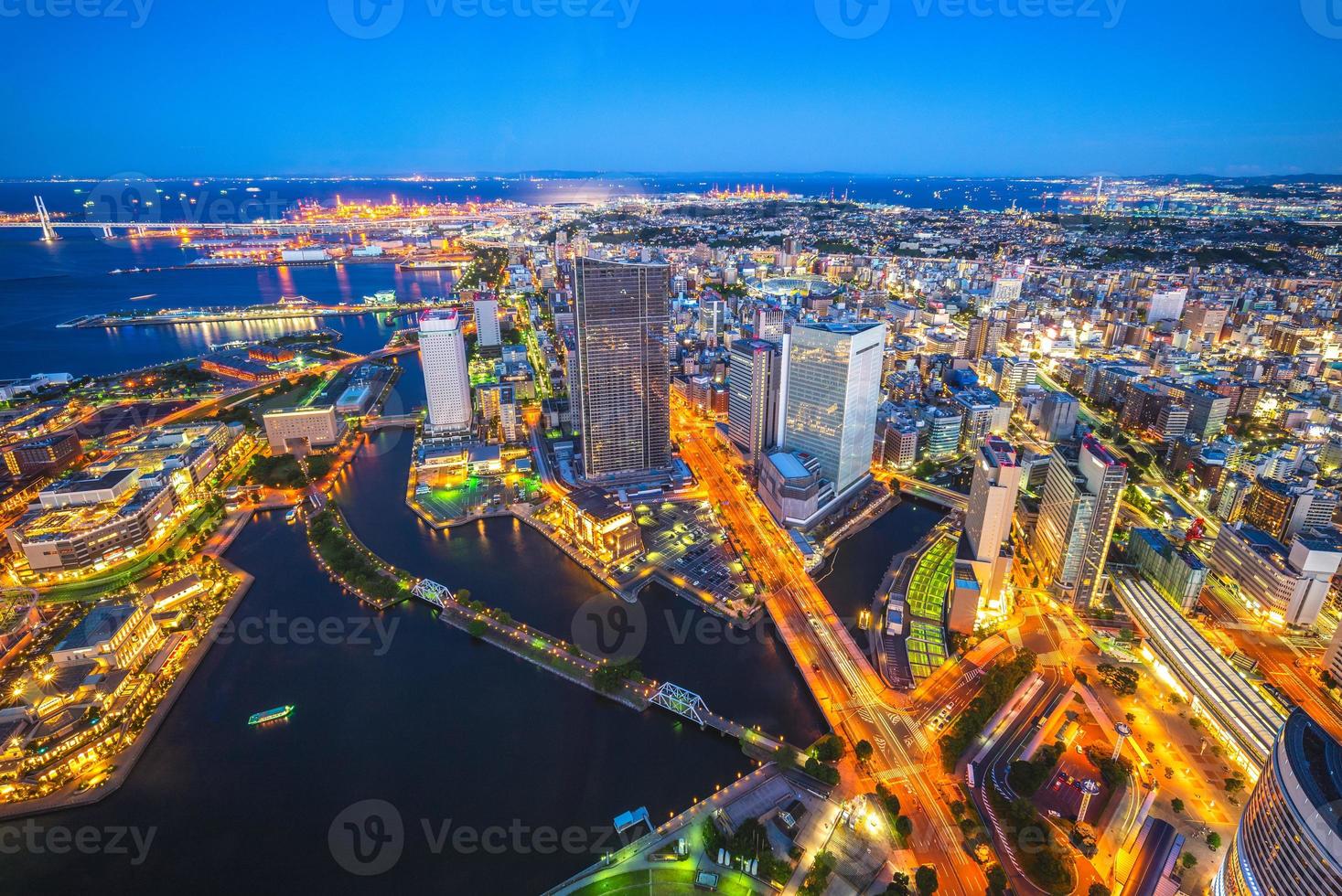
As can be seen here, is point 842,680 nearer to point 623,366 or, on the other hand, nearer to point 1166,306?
point 623,366

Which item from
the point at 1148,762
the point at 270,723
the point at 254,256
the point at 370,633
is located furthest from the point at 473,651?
the point at 254,256

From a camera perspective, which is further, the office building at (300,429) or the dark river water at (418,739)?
the office building at (300,429)

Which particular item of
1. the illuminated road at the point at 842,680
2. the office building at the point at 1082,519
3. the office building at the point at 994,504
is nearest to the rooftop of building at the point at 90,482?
the illuminated road at the point at 842,680

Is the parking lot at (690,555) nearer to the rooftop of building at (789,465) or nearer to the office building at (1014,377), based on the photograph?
the rooftop of building at (789,465)

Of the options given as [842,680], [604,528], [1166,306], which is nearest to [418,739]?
[604,528]

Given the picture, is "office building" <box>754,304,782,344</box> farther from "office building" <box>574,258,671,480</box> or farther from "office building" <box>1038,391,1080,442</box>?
"office building" <box>574,258,671,480</box>

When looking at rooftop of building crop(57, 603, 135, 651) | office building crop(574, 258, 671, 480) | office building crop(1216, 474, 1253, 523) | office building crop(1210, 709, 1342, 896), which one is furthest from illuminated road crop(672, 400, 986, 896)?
rooftop of building crop(57, 603, 135, 651)
